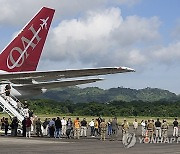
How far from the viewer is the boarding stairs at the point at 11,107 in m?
33.6

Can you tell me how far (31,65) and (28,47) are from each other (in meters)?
1.45

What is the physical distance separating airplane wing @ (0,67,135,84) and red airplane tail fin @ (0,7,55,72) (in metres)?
2.14

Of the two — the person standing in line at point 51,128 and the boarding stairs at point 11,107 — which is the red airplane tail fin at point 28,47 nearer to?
the boarding stairs at point 11,107

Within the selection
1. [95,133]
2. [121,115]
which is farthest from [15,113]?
[121,115]

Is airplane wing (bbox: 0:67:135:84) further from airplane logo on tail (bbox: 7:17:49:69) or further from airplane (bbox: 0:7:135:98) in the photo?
airplane logo on tail (bbox: 7:17:49:69)

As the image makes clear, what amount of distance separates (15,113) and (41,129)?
224 centimetres

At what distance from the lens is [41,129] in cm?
3375

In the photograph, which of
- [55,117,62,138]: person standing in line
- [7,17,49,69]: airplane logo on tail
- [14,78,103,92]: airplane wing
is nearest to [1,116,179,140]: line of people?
[55,117,62,138]: person standing in line

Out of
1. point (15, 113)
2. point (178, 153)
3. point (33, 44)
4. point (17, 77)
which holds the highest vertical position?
point (33, 44)

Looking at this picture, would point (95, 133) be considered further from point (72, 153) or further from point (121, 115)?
point (121, 115)

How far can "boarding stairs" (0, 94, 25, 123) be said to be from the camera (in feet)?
110

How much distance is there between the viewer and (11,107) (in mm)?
33750

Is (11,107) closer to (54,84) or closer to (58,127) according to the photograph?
(54,84)

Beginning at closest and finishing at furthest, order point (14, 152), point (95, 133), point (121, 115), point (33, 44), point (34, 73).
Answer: point (14, 152), point (34, 73), point (33, 44), point (95, 133), point (121, 115)
